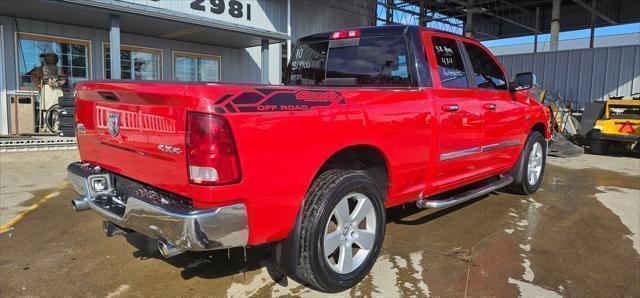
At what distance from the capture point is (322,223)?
2.67 meters

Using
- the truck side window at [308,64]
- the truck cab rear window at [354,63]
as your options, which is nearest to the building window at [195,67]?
the truck side window at [308,64]

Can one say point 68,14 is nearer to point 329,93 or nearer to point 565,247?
point 329,93

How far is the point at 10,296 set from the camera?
2.93 metres

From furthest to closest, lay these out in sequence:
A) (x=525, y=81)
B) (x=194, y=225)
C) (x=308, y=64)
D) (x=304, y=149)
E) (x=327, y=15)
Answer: (x=327, y=15) → (x=525, y=81) → (x=308, y=64) → (x=304, y=149) → (x=194, y=225)

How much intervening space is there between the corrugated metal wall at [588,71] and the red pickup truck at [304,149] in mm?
11594

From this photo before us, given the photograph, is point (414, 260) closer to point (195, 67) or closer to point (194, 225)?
point (194, 225)

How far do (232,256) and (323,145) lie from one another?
1444 mm

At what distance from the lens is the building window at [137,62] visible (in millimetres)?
11559

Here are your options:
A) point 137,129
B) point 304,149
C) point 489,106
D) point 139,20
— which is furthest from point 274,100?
point 139,20

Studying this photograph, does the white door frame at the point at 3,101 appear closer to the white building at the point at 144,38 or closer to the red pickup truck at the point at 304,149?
the white building at the point at 144,38

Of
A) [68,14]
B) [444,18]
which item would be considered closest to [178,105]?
[68,14]

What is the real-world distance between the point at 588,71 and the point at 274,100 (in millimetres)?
14736

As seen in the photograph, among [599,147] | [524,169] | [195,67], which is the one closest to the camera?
[524,169]

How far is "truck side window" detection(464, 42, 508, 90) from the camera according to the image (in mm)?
4438
